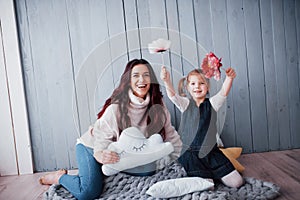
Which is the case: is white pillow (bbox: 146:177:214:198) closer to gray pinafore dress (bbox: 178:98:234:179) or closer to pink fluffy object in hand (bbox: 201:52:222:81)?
gray pinafore dress (bbox: 178:98:234:179)

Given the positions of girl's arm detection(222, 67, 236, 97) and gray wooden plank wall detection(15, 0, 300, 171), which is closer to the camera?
girl's arm detection(222, 67, 236, 97)

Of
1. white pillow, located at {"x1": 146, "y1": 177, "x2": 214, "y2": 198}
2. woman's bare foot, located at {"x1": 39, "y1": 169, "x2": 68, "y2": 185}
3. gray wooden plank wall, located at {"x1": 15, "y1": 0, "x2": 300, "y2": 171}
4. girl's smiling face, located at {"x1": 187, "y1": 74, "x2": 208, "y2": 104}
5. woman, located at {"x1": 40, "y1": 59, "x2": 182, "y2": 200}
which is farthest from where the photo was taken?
gray wooden plank wall, located at {"x1": 15, "y1": 0, "x2": 300, "y2": 171}

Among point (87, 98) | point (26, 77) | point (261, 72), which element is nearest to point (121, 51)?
point (87, 98)

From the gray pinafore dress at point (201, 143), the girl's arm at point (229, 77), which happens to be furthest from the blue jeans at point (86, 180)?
the girl's arm at point (229, 77)

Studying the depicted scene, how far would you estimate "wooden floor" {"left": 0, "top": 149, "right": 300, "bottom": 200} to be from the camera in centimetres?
141

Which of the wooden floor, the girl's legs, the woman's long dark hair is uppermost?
the woman's long dark hair

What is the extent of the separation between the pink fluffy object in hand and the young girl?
32 mm

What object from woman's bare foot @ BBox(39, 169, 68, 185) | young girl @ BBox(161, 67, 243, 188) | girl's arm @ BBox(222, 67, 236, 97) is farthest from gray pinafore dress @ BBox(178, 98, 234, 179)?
woman's bare foot @ BBox(39, 169, 68, 185)

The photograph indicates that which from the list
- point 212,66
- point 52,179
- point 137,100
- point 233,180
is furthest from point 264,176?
point 52,179

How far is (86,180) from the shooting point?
1.38m

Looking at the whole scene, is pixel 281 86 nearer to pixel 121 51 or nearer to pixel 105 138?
pixel 121 51

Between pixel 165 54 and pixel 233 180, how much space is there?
0.85 m

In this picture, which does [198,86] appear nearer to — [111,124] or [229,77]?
[229,77]

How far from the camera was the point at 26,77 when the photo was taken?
1.90 meters
